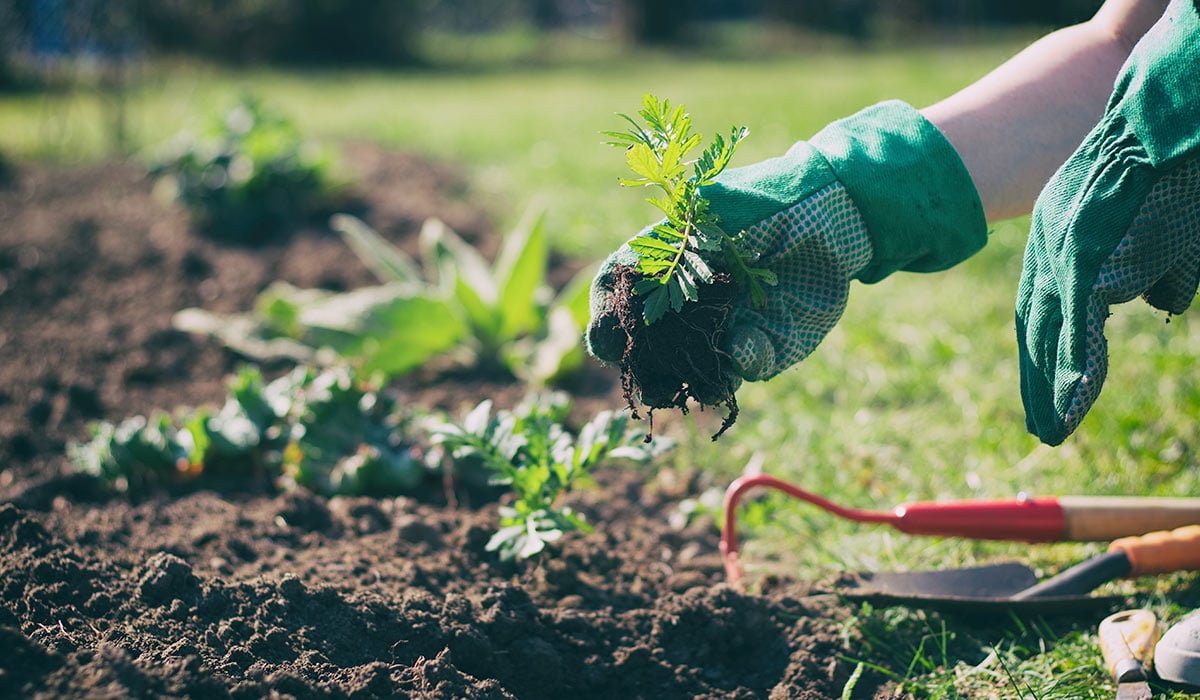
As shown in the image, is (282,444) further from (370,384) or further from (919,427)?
(919,427)

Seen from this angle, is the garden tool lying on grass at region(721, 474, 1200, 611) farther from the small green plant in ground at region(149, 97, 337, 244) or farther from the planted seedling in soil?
the small green plant in ground at region(149, 97, 337, 244)

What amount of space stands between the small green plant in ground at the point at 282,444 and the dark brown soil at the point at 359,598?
73 millimetres

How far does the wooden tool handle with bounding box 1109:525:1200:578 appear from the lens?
207cm

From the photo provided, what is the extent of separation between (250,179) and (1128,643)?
4026 millimetres

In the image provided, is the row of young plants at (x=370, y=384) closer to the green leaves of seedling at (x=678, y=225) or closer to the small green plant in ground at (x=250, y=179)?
the small green plant in ground at (x=250, y=179)

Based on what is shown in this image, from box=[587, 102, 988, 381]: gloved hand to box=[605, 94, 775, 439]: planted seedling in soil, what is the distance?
0.12 ft

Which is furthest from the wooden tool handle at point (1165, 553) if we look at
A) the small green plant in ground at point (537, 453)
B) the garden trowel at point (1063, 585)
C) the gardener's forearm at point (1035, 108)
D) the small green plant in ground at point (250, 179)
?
the small green plant in ground at point (250, 179)

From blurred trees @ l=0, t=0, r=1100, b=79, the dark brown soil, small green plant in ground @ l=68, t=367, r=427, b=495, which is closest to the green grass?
→ the dark brown soil

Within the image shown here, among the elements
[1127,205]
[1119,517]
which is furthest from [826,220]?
[1119,517]

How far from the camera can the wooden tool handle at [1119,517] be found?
218 cm

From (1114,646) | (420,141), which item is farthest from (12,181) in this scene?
(1114,646)

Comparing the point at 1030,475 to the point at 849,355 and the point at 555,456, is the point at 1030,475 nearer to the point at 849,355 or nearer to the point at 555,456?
the point at 849,355

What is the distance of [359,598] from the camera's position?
6.51 feet

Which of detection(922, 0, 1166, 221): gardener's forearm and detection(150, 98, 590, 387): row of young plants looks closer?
detection(922, 0, 1166, 221): gardener's forearm
